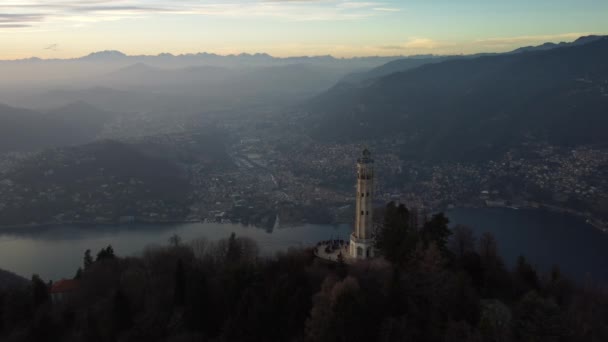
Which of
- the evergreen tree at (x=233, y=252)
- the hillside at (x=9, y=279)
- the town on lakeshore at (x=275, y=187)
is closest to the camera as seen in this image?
the evergreen tree at (x=233, y=252)

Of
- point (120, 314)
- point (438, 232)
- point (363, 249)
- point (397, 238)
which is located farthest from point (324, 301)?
point (363, 249)

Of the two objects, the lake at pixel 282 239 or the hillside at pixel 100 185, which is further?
the hillside at pixel 100 185

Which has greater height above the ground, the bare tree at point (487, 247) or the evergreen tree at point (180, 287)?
the evergreen tree at point (180, 287)

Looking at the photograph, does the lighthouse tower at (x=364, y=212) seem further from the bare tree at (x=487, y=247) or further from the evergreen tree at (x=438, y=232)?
the bare tree at (x=487, y=247)

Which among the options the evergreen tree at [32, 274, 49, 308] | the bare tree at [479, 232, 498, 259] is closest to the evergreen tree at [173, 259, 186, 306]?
the evergreen tree at [32, 274, 49, 308]

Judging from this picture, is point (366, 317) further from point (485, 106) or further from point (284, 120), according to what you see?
point (284, 120)

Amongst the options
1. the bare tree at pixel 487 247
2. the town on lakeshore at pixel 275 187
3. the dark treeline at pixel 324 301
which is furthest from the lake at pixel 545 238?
the dark treeline at pixel 324 301
